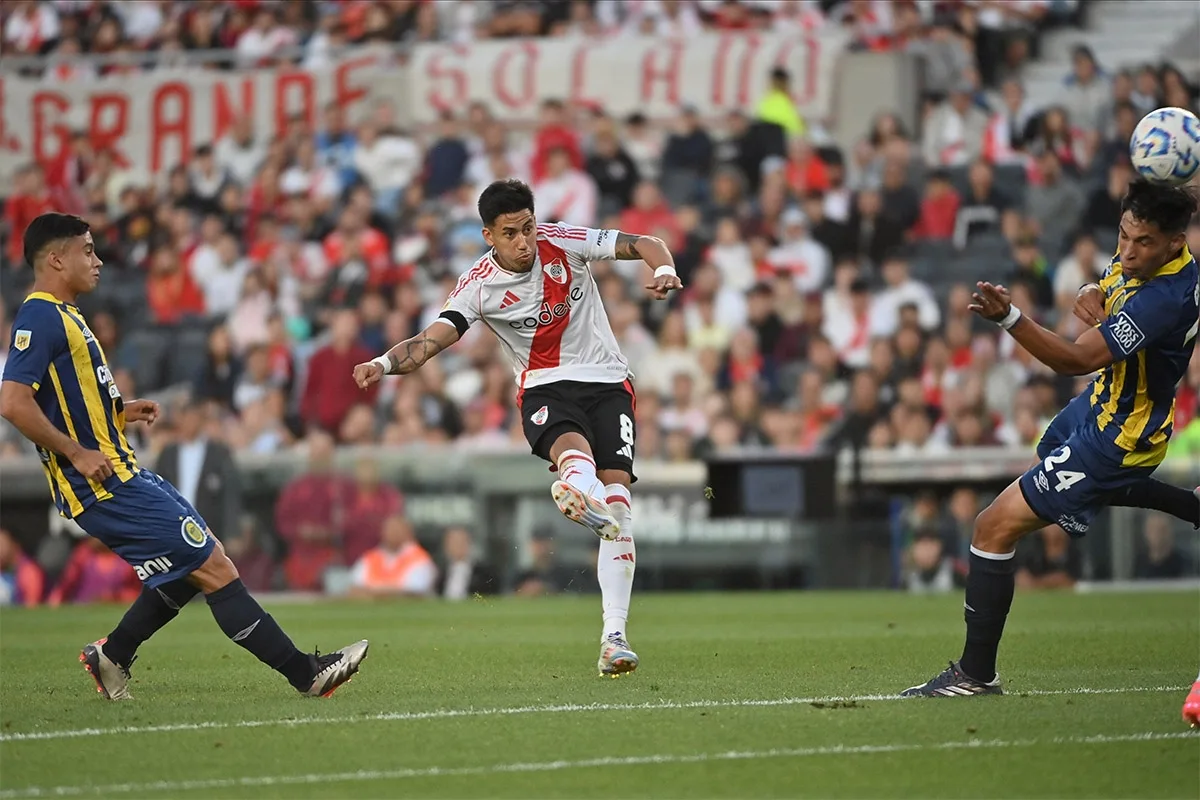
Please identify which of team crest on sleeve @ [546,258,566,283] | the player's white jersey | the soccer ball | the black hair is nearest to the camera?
the black hair

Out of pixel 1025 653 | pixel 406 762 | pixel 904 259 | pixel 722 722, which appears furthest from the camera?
pixel 904 259

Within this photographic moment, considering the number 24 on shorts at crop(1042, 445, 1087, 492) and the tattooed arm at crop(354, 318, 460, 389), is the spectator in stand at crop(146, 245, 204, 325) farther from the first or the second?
the number 24 on shorts at crop(1042, 445, 1087, 492)

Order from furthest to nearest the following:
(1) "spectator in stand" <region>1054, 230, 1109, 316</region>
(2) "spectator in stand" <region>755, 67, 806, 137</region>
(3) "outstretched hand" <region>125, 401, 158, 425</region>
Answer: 1. (2) "spectator in stand" <region>755, 67, 806, 137</region>
2. (1) "spectator in stand" <region>1054, 230, 1109, 316</region>
3. (3) "outstretched hand" <region>125, 401, 158, 425</region>

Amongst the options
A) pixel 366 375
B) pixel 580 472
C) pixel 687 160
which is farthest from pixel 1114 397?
pixel 687 160

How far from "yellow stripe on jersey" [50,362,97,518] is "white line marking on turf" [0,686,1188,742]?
3.68ft

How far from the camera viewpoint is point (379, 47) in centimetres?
2586

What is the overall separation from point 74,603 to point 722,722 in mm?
13157

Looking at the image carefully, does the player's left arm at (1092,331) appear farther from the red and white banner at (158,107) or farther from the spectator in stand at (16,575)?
the red and white banner at (158,107)

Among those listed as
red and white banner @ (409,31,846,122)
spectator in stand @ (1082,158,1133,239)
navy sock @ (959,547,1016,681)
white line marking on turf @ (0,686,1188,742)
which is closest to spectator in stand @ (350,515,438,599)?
red and white banner @ (409,31,846,122)

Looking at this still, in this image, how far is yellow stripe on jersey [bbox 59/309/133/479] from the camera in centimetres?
850

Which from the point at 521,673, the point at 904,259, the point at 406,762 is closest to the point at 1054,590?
the point at 904,259

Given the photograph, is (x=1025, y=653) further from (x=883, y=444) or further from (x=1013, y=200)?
(x=1013, y=200)

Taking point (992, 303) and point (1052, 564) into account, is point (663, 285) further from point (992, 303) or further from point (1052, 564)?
point (1052, 564)

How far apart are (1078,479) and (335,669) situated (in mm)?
3289
